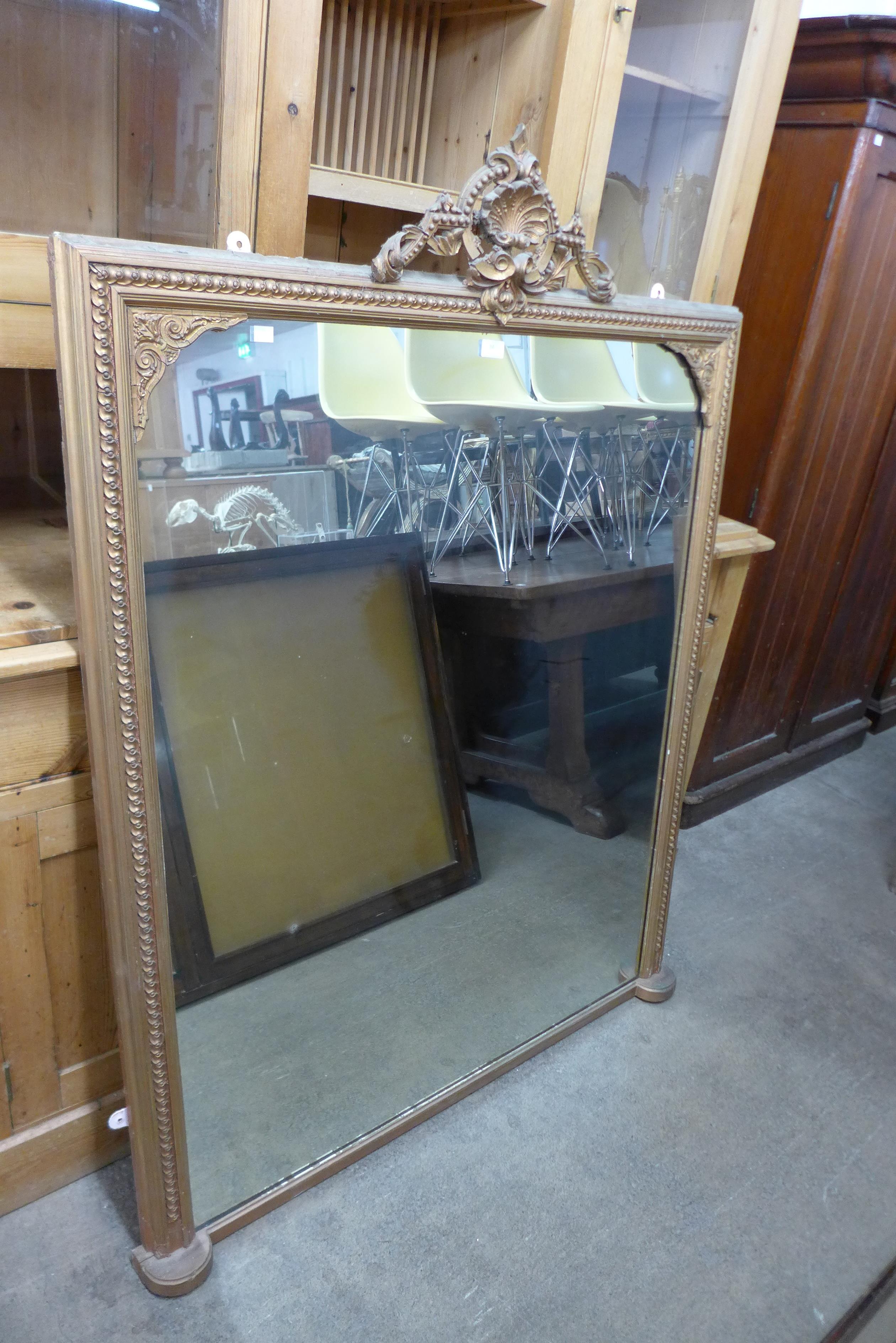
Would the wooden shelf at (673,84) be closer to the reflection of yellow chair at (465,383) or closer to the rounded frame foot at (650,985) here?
the reflection of yellow chair at (465,383)

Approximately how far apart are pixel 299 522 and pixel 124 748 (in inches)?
13.0

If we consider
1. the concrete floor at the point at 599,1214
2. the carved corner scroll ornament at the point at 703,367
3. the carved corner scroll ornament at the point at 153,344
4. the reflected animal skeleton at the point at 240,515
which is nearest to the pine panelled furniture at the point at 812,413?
the carved corner scroll ornament at the point at 703,367

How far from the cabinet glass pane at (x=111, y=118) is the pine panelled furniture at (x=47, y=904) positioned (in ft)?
1.31

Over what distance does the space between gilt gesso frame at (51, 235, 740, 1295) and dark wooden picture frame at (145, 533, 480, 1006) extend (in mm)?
58

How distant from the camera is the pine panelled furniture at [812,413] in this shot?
1742mm

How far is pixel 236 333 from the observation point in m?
0.93

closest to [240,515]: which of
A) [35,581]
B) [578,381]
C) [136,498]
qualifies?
[136,498]

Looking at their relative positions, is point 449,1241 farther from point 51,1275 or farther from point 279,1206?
point 51,1275

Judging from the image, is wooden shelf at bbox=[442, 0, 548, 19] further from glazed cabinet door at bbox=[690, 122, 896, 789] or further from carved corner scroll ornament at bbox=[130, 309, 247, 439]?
glazed cabinet door at bbox=[690, 122, 896, 789]

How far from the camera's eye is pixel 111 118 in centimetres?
101

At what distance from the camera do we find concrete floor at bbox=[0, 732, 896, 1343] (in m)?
1.10

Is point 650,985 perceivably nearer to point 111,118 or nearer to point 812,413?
point 812,413

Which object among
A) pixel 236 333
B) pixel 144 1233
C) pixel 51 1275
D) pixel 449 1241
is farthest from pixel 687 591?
pixel 51 1275

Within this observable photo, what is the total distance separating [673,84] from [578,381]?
19.0 inches
